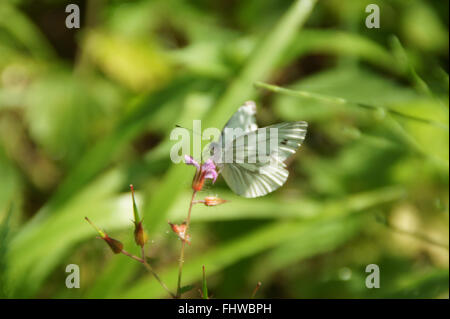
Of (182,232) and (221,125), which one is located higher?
(221,125)

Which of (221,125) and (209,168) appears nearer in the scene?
(209,168)

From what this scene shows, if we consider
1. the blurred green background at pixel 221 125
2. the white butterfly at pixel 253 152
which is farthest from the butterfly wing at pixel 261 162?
the blurred green background at pixel 221 125

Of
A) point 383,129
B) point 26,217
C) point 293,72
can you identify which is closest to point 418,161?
point 383,129

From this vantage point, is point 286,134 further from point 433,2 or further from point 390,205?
point 433,2

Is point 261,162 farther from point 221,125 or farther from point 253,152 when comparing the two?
point 221,125

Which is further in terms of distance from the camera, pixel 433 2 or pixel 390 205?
pixel 433 2

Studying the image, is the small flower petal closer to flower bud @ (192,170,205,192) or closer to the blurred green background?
flower bud @ (192,170,205,192)

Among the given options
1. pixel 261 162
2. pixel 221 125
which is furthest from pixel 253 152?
pixel 221 125

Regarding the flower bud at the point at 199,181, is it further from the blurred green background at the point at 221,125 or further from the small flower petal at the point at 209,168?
the blurred green background at the point at 221,125
